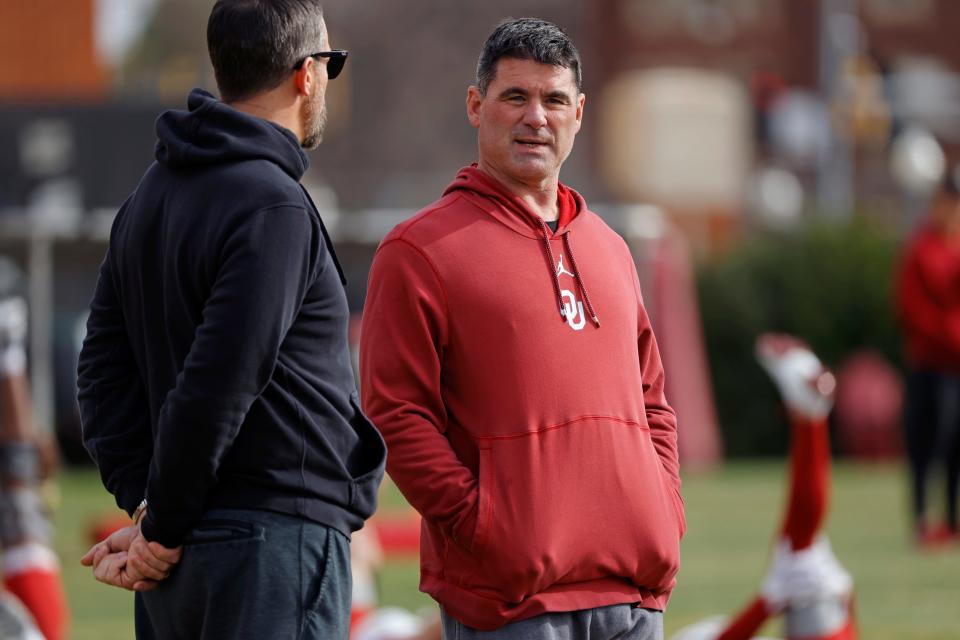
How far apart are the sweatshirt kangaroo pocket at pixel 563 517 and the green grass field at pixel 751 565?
14.4 ft

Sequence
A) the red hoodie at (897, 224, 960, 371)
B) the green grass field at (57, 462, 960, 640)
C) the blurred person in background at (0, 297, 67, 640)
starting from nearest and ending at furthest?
1. the blurred person in background at (0, 297, 67, 640)
2. the green grass field at (57, 462, 960, 640)
3. the red hoodie at (897, 224, 960, 371)

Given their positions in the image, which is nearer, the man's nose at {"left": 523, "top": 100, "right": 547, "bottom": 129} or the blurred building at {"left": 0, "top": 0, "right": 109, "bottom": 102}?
the man's nose at {"left": 523, "top": 100, "right": 547, "bottom": 129}

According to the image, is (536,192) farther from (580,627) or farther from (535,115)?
(580,627)

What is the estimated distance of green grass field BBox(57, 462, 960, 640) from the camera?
27.5 ft

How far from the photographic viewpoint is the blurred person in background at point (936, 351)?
37.2 feet

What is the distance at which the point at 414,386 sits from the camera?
3.70 meters

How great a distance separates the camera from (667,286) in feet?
68.7

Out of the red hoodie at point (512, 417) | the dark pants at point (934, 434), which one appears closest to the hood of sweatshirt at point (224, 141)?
the red hoodie at point (512, 417)

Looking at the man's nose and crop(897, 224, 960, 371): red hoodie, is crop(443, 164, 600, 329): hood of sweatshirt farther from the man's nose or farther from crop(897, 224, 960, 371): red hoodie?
crop(897, 224, 960, 371): red hoodie

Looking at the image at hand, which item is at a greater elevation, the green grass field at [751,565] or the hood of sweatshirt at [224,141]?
the hood of sweatshirt at [224,141]

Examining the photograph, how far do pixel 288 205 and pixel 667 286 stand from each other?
17.9 m

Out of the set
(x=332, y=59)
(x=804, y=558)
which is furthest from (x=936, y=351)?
(x=332, y=59)

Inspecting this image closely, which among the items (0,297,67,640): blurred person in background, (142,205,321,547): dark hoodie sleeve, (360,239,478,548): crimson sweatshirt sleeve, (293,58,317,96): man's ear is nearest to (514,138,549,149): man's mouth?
(360,239,478,548): crimson sweatshirt sleeve

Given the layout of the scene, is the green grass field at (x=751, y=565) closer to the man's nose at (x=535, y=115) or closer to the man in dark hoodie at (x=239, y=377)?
the man's nose at (x=535, y=115)
